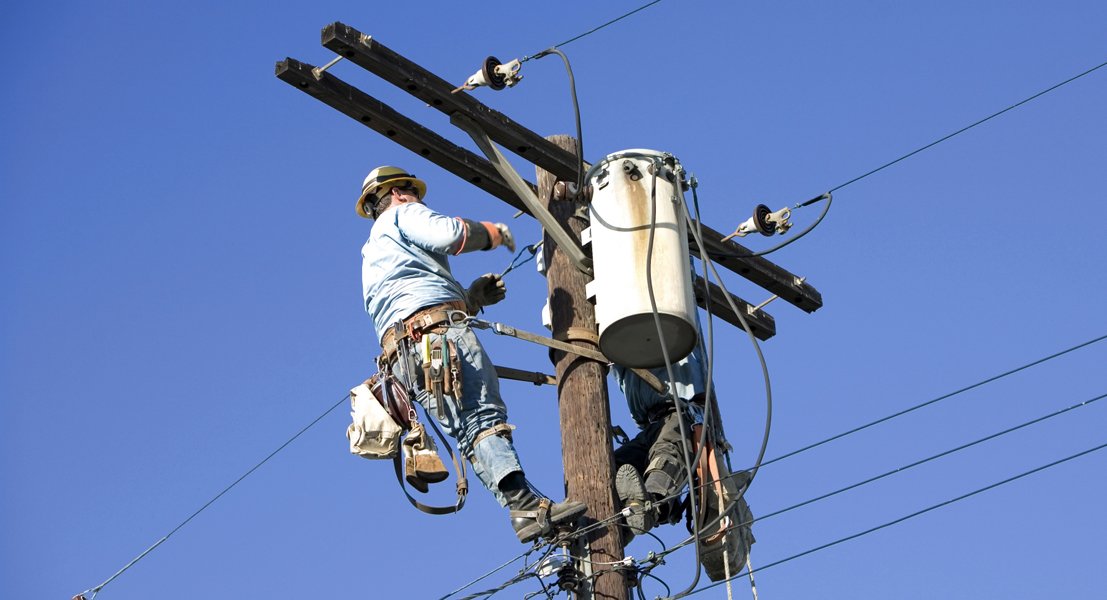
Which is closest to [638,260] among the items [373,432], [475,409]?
[475,409]

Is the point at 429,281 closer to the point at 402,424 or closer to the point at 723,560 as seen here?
the point at 402,424

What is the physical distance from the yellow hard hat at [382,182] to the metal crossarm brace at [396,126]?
0.15m

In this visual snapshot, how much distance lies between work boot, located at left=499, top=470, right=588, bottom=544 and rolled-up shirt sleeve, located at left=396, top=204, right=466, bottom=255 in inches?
49.5

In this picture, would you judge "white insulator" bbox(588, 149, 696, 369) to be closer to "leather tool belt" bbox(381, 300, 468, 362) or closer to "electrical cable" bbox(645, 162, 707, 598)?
"electrical cable" bbox(645, 162, 707, 598)

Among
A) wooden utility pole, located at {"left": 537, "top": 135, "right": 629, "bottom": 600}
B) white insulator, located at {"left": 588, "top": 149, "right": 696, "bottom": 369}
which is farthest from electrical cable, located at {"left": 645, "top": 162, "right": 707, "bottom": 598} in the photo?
wooden utility pole, located at {"left": 537, "top": 135, "right": 629, "bottom": 600}

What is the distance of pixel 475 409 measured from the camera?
30.1 ft

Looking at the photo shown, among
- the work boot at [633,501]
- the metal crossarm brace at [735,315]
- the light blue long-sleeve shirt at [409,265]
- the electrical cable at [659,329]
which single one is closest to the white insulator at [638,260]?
the electrical cable at [659,329]

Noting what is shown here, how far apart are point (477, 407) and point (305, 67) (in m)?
1.94

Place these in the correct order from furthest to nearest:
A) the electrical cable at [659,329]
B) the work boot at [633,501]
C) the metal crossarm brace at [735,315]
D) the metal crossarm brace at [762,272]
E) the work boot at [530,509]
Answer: the metal crossarm brace at [735,315]
the metal crossarm brace at [762,272]
the work boot at [633,501]
the work boot at [530,509]
the electrical cable at [659,329]

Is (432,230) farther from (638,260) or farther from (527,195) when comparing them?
(638,260)

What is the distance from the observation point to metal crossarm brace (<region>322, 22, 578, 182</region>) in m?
9.35

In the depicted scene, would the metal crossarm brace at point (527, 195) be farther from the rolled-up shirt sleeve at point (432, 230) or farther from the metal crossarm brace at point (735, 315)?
the metal crossarm brace at point (735, 315)

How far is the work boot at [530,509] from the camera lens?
8836mm

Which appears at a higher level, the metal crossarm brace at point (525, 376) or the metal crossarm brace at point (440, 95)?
the metal crossarm brace at point (440, 95)
